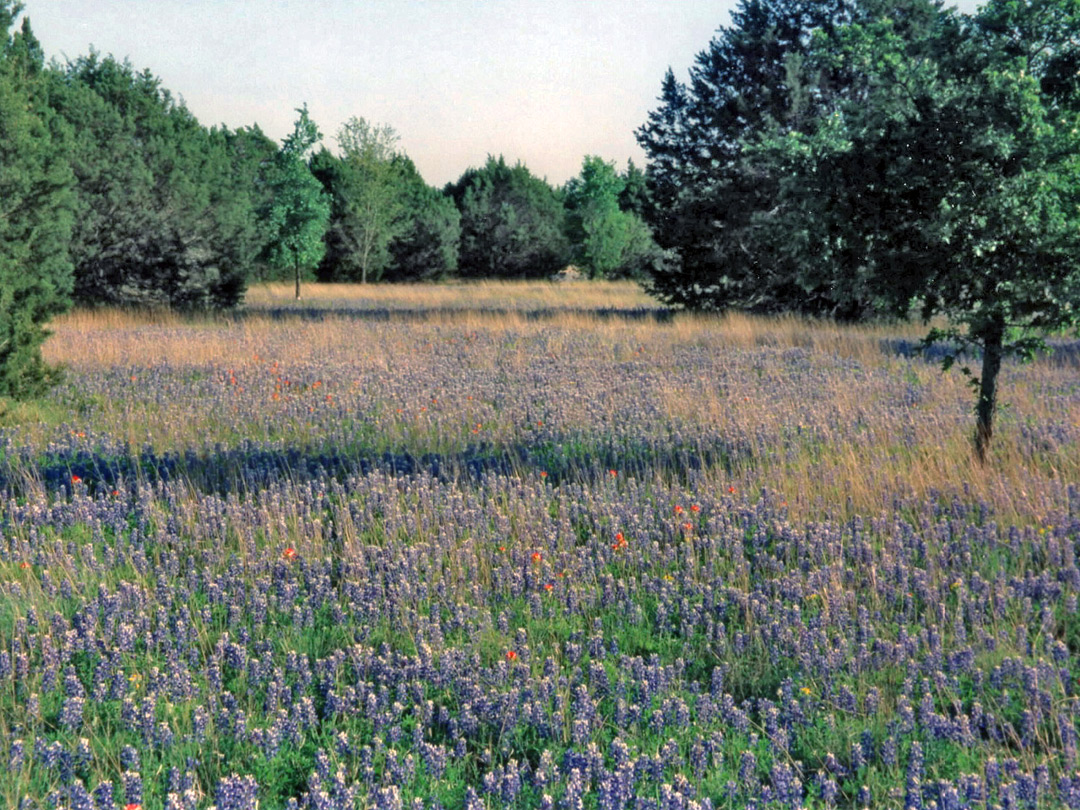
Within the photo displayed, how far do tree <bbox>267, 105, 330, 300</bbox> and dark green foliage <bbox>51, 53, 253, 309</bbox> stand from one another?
27.9 feet

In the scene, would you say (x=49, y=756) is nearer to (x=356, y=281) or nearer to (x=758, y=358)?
(x=758, y=358)

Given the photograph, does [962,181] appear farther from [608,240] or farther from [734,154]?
[608,240]

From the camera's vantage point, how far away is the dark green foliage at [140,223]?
1041 inches

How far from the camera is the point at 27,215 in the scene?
57.6ft

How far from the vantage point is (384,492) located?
6.59m

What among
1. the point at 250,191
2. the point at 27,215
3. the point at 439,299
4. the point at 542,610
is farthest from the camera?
the point at 250,191

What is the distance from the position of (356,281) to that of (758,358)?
4649 centimetres

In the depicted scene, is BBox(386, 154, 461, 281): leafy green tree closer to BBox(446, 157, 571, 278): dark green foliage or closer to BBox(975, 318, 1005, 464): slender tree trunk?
BBox(446, 157, 571, 278): dark green foliage

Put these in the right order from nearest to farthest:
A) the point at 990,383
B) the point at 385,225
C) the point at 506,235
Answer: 1. the point at 990,383
2. the point at 385,225
3. the point at 506,235

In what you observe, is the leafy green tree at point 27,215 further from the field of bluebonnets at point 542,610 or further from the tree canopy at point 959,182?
the tree canopy at point 959,182

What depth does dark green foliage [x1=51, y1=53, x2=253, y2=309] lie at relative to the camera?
26438 mm

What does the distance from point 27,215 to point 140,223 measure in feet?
32.0

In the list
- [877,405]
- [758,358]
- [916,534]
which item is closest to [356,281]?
[758,358]

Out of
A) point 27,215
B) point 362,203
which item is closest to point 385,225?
point 362,203
